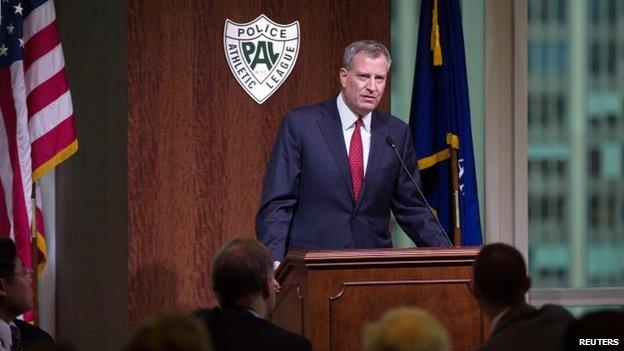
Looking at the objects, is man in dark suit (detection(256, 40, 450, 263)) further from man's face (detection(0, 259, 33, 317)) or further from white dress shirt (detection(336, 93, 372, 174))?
man's face (detection(0, 259, 33, 317))

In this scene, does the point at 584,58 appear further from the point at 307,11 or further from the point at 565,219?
the point at 307,11

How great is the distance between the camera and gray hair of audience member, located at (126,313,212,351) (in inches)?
95.1

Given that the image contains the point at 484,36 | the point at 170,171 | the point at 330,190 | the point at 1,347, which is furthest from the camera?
the point at 484,36

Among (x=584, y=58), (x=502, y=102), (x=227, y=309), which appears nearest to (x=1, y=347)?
(x=227, y=309)

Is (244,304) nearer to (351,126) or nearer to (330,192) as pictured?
(330,192)

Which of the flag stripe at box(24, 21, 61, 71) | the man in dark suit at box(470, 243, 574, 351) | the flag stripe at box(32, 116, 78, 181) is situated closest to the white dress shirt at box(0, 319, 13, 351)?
the man in dark suit at box(470, 243, 574, 351)

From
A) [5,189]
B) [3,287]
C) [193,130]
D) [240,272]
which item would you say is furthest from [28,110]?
[240,272]

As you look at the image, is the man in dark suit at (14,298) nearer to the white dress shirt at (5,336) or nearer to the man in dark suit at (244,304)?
the white dress shirt at (5,336)

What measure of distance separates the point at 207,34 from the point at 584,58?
8.33 feet

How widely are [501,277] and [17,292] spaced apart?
1921mm

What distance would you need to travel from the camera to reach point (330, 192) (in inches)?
226

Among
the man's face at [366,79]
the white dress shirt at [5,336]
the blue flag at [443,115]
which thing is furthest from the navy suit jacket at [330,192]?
the white dress shirt at [5,336]

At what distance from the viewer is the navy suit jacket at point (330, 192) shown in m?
5.75

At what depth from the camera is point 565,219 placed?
7.77 m
